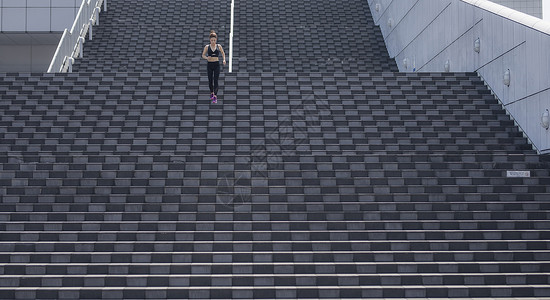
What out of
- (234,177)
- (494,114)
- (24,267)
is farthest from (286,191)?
(494,114)

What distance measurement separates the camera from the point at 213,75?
13.9 metres

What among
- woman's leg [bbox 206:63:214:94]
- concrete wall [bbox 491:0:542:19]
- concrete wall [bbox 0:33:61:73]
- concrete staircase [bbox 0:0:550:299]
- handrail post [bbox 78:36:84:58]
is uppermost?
concrete wall [bbox 491:0:542:19]

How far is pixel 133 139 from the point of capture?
12.6 meters

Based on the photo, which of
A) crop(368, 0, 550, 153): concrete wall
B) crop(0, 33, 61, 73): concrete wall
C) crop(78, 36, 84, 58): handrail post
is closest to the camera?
crop(368, 0, 550, 153): concrete wall

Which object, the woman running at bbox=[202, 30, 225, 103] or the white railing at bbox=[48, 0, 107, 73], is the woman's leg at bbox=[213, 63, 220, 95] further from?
the white railing at bbox=[48, 0, 107, 73]

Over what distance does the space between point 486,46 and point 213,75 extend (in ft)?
19.0

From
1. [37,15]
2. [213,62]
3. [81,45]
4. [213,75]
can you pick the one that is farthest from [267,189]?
[37,15]

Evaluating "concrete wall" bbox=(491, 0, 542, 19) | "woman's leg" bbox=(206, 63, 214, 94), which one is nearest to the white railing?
"woman's leg" bbox=(206, 63, 214, 94)

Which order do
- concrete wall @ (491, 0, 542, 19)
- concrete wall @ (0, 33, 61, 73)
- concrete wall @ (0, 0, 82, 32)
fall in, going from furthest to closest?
concrete wall @ (0, 33, 61, 73), concrete wall @ (0, 0, 82, 32), concrete wall @ (491, 0, 542, 19)

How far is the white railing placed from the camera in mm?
17438

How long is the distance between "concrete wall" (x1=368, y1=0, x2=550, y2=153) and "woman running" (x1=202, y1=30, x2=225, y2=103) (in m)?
5.52

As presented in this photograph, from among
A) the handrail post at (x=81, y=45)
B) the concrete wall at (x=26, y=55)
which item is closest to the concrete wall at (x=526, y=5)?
the handrail post at (x=81, y=45)

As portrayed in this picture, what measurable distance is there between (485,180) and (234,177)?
13.1 feet

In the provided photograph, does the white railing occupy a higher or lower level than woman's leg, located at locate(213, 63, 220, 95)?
higher
